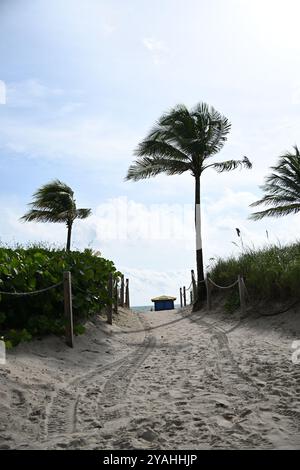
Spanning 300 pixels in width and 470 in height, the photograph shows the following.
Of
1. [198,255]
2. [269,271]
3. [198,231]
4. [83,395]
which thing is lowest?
[83,395]

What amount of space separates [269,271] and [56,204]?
14334 mm

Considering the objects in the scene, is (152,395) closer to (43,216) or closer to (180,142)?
(180,142)

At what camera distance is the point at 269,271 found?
10.5 m

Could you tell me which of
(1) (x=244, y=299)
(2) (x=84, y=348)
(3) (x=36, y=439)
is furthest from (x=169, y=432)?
(1) (x=244, y=299)

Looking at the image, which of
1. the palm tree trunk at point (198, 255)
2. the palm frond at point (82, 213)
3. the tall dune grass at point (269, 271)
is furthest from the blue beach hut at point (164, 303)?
the tall dune grass at point (269, 271)

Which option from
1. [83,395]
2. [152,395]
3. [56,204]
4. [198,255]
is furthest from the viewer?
[56,204]

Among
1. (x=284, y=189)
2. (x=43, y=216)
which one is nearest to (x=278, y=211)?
(x=284, y=189)

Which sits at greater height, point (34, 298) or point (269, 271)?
point (269, 271)

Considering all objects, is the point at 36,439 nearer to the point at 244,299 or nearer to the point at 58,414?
the point at 58,414

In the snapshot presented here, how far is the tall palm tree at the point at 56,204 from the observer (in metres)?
22.0

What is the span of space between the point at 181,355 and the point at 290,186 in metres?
14.0

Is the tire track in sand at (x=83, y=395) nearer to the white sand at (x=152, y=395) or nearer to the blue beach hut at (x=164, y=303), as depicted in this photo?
the white sand at (x=152, y=395)

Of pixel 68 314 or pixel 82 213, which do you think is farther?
pixel 82 213

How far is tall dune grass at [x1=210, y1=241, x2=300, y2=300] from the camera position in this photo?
9.74 meters
